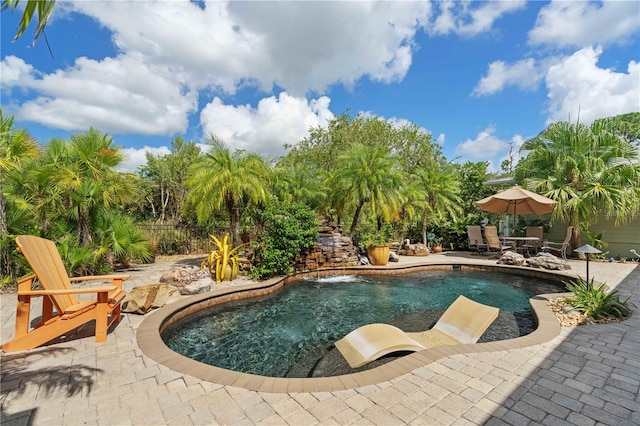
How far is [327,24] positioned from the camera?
7.45 meters

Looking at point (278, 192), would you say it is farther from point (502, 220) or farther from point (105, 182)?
point (502, 220)

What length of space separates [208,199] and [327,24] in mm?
5788

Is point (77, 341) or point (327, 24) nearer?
point (77, 341)

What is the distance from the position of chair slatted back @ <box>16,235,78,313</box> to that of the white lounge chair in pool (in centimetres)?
370

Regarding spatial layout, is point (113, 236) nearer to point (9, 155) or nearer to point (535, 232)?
point (9, 155)

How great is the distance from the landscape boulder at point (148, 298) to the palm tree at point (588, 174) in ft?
41.3

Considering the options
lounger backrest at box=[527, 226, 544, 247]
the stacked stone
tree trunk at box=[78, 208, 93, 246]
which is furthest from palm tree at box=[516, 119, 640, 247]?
tree trunk at box=[78, 208, 93, 246]

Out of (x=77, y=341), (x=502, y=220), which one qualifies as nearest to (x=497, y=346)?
(x=77, y=341)

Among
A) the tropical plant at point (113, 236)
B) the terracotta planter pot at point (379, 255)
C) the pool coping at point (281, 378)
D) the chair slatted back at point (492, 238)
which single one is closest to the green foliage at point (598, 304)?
the pool coping at point (281, 378)

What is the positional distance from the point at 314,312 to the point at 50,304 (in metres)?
4.22

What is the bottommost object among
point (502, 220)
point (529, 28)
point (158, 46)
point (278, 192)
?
point (502, 220)

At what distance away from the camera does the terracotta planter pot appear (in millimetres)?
10070

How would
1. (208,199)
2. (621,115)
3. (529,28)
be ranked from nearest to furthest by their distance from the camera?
(529,28) → (208,199) → (621,115)

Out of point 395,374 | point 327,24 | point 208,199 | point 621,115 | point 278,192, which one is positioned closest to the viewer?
point 395,374
